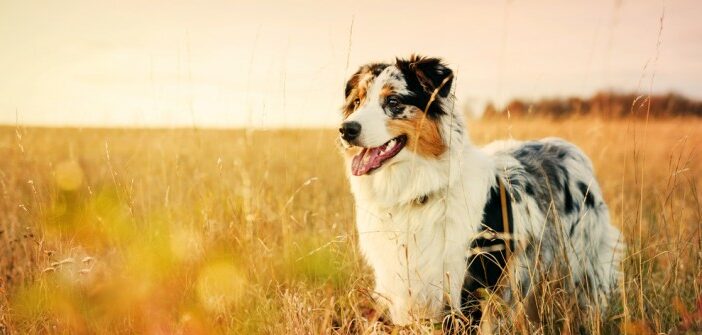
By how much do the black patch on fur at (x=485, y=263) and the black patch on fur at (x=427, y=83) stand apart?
2.30 feet

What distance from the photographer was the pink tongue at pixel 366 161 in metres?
3.24

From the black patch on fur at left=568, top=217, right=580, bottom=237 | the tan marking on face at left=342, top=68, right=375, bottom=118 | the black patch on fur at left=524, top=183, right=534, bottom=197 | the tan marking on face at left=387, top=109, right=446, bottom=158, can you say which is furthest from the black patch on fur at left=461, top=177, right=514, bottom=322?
the tan marking on face at left=342, top=68, right=375, bottom=118

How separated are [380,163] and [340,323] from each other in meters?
1.07

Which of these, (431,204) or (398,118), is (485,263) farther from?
(398,118)

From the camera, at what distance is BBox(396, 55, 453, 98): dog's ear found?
3.37 metres

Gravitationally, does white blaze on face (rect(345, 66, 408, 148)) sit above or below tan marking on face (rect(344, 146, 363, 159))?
above

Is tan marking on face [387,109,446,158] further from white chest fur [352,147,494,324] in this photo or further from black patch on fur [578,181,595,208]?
black patch on fur [578,181,595,208]

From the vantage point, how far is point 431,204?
3258mm

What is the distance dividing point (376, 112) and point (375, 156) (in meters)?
0.28

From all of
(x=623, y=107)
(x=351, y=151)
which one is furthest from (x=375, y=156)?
(x=623, y=107)

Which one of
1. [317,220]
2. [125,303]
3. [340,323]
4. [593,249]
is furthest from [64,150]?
[593,249]

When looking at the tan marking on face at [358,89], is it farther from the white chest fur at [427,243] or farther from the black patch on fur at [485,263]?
the black patch on fur at [485,263]

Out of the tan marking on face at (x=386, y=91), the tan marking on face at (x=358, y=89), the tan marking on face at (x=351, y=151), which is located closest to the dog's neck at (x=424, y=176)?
the tan marking on face at (x=351, y=151)

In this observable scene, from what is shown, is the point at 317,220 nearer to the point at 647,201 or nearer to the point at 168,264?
the point at 168,264
